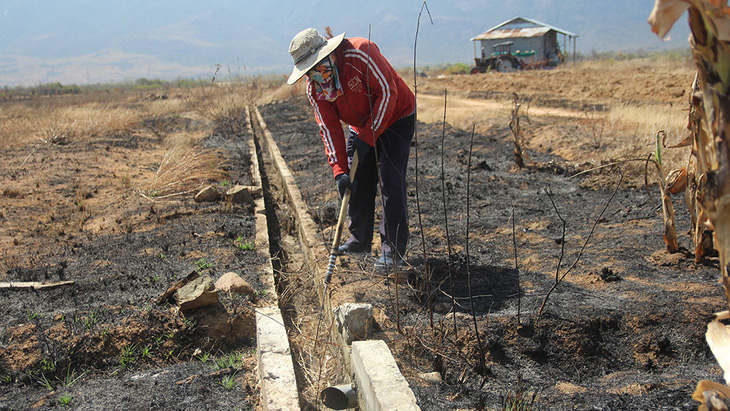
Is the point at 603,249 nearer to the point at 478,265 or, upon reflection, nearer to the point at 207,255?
the point at 478,265

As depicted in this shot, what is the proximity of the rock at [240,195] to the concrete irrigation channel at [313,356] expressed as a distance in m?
1.02

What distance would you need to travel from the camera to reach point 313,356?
3.67m

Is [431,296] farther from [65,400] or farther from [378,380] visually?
[65,400]

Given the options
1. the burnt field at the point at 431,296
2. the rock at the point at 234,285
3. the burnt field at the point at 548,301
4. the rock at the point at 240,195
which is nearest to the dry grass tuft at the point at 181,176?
the burnt field at the point at 431,296

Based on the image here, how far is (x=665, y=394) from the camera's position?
7.49ft

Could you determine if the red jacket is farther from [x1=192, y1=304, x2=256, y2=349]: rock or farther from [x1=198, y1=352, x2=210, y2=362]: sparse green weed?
[x1=198, y1=352, x2=210, y2=362]: sparse green weed

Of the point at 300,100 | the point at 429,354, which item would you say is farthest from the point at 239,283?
the point at 300,100

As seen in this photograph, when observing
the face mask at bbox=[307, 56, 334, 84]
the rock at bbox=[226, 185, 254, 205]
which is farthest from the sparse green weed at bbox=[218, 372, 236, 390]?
the rock at bbox=[226, 185, 254, 205]

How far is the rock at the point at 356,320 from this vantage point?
10.4 ft

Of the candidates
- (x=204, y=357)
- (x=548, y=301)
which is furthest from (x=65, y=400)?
(x=548, y=301)

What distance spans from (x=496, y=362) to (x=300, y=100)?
20.3 m

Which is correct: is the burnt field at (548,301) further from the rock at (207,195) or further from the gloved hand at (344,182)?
the rock at (207,195)

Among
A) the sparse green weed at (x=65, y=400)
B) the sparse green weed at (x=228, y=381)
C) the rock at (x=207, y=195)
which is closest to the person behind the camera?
the sparse green weed at (x=65, y=400)

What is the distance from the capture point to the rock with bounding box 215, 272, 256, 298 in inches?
157
